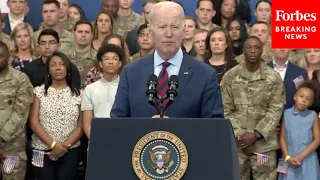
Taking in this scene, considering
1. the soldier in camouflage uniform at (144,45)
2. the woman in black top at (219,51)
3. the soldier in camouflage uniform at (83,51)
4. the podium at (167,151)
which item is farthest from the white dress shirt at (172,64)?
the soldier in camouflage uniform at (144,45)

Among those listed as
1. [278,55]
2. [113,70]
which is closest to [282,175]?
[278,55]

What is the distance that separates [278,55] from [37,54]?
9.19 feet

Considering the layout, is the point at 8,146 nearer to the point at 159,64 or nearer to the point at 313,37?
the point at 313,37

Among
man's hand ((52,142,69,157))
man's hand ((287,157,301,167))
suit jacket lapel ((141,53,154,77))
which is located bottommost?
man's hand ((287,157,301,167))

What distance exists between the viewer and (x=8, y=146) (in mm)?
7656

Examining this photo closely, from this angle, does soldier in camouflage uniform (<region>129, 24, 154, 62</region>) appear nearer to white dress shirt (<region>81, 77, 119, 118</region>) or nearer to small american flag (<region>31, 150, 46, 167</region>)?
white dress shirt (<region>81, 77, 119, 118</region>)

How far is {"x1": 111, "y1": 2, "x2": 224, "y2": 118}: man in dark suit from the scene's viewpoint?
12.7ft

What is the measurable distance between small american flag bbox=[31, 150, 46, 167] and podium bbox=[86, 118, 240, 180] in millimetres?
4475

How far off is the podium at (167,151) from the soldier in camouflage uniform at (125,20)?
6216 mm

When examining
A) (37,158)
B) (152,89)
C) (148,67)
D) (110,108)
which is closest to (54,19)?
(110,108)

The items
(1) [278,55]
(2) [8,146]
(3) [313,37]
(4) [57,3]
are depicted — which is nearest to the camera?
(3) [313,37]

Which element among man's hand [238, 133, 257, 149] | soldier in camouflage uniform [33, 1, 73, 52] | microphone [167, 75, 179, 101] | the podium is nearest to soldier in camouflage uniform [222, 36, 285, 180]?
man's hand [238, 133, 257, 149]

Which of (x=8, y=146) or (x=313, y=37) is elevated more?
(x=313, y=37)

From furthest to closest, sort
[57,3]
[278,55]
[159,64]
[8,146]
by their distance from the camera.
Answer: [57,3] → [278,55] → [8,146] → [159,64]
